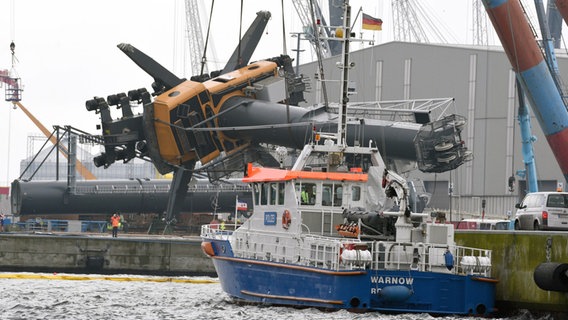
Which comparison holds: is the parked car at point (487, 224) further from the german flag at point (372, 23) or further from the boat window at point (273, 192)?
the boat window at point (273, 192)

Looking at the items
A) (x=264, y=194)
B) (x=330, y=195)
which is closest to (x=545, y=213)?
(x=330, y=195)

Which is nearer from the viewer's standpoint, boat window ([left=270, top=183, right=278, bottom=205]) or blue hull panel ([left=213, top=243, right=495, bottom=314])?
blue hull panel ([left=213, top=243, right=495, bottom=314])

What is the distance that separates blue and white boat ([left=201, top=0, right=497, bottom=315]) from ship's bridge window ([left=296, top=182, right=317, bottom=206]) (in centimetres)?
3

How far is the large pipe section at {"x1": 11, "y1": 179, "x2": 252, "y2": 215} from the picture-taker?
87188 mm

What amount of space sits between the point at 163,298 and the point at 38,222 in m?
42.0

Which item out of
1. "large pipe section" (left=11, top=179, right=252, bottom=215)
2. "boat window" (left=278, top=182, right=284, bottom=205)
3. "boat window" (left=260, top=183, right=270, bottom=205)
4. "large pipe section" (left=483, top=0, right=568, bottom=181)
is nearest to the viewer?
"boat window" (left=278, top=182, right=284, bottom=205)

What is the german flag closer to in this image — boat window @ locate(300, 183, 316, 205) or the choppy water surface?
the choppy water surface

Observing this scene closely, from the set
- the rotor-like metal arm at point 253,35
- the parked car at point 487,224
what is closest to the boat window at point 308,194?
the parked car at point 487,224

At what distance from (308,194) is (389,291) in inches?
218

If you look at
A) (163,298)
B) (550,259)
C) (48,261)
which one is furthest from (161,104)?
(550,259)

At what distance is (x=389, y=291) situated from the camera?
3366 cm

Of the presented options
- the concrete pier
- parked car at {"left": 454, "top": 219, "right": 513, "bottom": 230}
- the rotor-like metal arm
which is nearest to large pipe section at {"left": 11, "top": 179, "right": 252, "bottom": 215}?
the rotor-like metal arm

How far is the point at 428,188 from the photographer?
98625mm

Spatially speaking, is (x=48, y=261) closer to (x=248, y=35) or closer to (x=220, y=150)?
(x=220, y=150)
